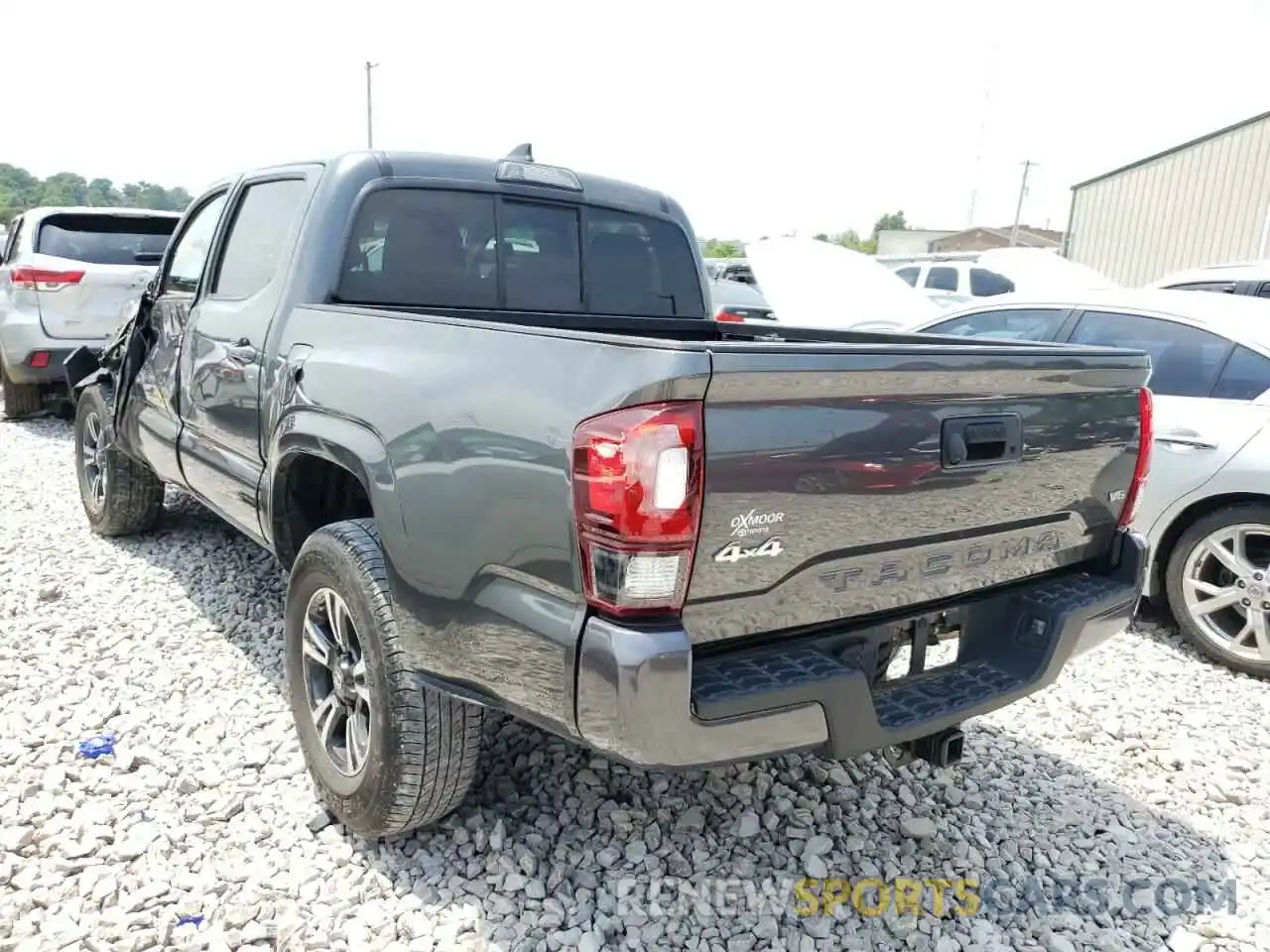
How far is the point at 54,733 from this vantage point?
128 inches

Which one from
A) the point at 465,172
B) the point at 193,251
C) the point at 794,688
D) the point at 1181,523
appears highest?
the point at 465,172

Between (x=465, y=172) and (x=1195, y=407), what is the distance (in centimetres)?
342

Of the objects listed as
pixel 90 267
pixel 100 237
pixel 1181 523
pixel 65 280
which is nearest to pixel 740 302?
pixel 100 237

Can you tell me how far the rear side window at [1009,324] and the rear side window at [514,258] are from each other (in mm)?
2054

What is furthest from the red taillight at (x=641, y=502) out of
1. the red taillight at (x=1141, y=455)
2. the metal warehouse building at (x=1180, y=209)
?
the metal warehouse building at (x=1180, y=209)

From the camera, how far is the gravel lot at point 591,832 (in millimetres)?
2457

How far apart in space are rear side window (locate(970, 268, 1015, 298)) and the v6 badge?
14.3 meters

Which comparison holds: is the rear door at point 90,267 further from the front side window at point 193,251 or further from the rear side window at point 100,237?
the front side window at point 193,251

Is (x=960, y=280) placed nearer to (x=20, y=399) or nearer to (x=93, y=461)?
(x=20, y=399)

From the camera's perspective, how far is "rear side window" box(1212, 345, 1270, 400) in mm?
4227

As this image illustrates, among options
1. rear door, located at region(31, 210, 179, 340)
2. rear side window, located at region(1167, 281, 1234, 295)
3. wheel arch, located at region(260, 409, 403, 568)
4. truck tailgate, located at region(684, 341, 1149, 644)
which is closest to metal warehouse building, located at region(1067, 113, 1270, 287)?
rear side window, located at region(1167, 281, 1234, 295)

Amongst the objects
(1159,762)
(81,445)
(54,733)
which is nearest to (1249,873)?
(1159,762)

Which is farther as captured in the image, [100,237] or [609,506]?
[100,237]

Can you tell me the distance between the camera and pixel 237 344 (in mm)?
3436
